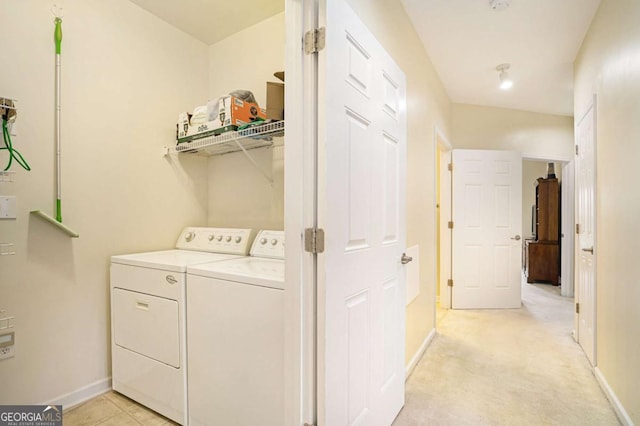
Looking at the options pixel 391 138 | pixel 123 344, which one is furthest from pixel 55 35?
pixel 391 138

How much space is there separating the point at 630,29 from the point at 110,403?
3.69 metres

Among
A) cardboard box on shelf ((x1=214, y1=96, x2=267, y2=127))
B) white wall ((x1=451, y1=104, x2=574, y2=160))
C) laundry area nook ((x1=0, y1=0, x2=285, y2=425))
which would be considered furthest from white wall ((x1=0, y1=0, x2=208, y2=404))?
white wall ((x1=451, y1=104, x2=574, y2=160))

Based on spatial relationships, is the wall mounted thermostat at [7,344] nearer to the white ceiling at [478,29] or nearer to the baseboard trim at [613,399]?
the white ceiling at [478,29]

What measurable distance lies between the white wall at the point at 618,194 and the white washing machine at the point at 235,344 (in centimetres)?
184

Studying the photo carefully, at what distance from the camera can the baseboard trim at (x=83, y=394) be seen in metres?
1.83

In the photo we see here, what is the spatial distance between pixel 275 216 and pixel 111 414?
59.8 inches

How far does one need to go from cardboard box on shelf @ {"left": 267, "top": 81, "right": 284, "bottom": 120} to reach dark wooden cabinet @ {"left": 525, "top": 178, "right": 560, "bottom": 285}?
5.44m

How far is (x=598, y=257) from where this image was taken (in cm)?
222

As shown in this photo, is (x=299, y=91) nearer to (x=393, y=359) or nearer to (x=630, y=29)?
(x=393, y=359)

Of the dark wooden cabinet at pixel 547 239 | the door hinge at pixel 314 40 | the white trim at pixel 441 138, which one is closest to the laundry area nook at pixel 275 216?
the door hinge at pixel 314 40

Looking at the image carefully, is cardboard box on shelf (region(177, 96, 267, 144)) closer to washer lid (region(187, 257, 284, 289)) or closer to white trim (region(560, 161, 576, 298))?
washer lid (region(187, 257, 284, 289))

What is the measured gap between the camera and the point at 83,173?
76.8 inches

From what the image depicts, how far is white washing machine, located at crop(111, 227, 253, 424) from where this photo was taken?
1647 mm

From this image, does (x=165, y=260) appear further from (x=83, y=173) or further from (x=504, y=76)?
(x=504, y=76)
